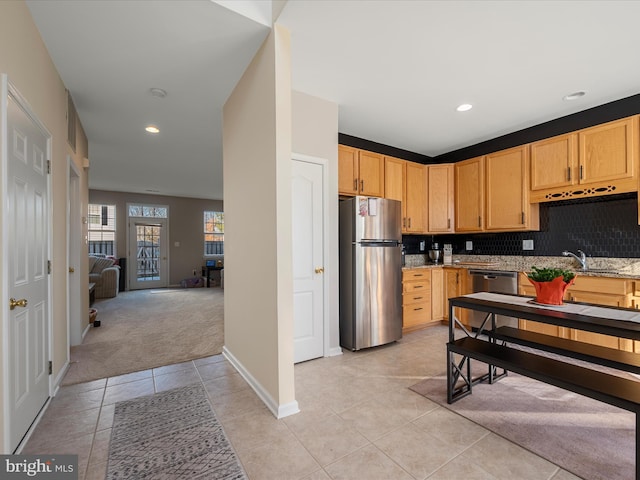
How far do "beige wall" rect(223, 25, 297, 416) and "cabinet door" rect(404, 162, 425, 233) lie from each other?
99.4 inches

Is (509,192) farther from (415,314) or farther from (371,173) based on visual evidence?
(415,314)

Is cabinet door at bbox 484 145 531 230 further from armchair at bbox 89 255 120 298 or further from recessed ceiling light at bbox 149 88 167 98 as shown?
armchair at bbox 89 255 120 298

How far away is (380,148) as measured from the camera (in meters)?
4.29

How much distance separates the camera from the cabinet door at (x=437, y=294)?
4.14 meters

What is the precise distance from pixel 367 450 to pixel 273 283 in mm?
1141

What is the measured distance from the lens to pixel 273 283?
2043mm

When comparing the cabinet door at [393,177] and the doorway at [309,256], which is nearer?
the doorway at [309,256]

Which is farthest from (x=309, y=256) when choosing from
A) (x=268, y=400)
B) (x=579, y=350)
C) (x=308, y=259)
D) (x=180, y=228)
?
(x=180, y=228)

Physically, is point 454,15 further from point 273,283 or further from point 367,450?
point 367,450

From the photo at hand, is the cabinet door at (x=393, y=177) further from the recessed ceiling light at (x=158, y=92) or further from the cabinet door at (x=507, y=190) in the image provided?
the recessed ceiling light at (x=158, y=92)

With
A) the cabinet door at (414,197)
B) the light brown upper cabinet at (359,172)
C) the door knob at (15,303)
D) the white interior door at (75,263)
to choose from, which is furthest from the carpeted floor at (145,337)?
the cabinet door at (414,197)

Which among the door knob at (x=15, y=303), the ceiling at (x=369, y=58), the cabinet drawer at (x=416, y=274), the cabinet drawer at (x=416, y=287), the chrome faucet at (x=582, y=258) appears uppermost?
the ceiling at (x=369, y=58)

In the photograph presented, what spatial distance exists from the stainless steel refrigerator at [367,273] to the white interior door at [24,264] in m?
2.54

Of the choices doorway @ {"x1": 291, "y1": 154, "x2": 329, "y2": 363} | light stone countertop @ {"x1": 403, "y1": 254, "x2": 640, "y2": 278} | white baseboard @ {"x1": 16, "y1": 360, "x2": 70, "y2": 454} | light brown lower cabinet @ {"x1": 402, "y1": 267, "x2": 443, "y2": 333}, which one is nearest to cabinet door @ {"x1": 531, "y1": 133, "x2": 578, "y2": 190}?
light stone countertop @ {"x1": 403, "y1": 254, "x2": 640, "y2": 278}
